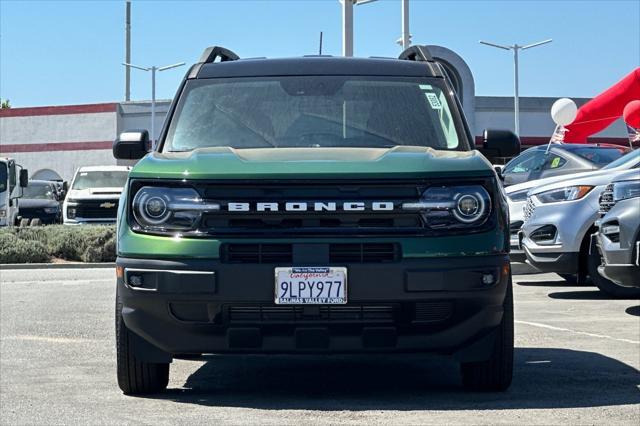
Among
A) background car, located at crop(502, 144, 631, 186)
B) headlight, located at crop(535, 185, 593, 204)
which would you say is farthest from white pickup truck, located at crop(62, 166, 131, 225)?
headlight, located at crop(535, 185, 593, 204)

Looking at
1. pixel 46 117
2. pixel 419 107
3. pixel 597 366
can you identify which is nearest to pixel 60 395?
pixel 419 107

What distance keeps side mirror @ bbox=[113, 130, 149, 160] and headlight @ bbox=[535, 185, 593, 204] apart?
6568mm

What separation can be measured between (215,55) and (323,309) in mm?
2775

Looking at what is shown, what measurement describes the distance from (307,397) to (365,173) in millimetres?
1319

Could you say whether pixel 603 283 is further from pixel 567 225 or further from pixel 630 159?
pixel 630 159

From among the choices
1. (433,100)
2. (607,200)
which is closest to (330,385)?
(433,100)

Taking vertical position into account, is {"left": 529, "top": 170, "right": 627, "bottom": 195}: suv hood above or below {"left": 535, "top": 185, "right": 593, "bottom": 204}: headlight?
above

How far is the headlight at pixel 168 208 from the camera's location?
242 inches

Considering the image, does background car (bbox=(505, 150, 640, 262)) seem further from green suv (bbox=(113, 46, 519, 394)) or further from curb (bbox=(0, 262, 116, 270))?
curb (bbox=(0, 262, 116, 270))

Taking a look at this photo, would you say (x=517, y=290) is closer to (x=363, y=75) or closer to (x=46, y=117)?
(x=363, y=75)

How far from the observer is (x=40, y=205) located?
3834 cm

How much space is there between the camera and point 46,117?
66.8m

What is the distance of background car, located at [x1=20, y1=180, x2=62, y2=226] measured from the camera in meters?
38.0

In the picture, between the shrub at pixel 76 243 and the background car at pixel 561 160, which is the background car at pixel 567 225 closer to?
the background car at pixel 561 160
